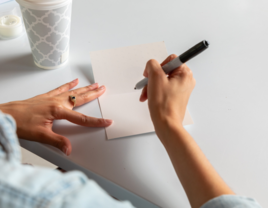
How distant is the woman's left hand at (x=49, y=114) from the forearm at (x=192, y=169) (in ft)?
0.54

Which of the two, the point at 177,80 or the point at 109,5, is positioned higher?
the point at 109,5

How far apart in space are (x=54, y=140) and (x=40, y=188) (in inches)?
12.2

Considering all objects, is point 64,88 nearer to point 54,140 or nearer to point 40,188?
point 54,140

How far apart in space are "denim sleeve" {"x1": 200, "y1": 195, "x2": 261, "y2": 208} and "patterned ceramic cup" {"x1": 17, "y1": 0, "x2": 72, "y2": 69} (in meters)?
0.49

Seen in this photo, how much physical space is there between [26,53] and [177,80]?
1.42 ft

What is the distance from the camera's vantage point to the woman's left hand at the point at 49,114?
0.55 metres

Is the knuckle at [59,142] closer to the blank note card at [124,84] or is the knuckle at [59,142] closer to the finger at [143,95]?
the blank note card at [124,84]

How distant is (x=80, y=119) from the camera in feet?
1.91

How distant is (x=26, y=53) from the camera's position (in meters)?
0.72

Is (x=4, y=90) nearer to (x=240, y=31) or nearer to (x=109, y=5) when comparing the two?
(x=109, y=5)

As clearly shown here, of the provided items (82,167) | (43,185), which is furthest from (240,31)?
(43,185)

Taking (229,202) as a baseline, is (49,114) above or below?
above

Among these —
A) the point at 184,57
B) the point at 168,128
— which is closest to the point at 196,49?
the point at 184,57

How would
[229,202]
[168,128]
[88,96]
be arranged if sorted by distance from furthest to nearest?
[88,96] → [168,128] → [229,202]
